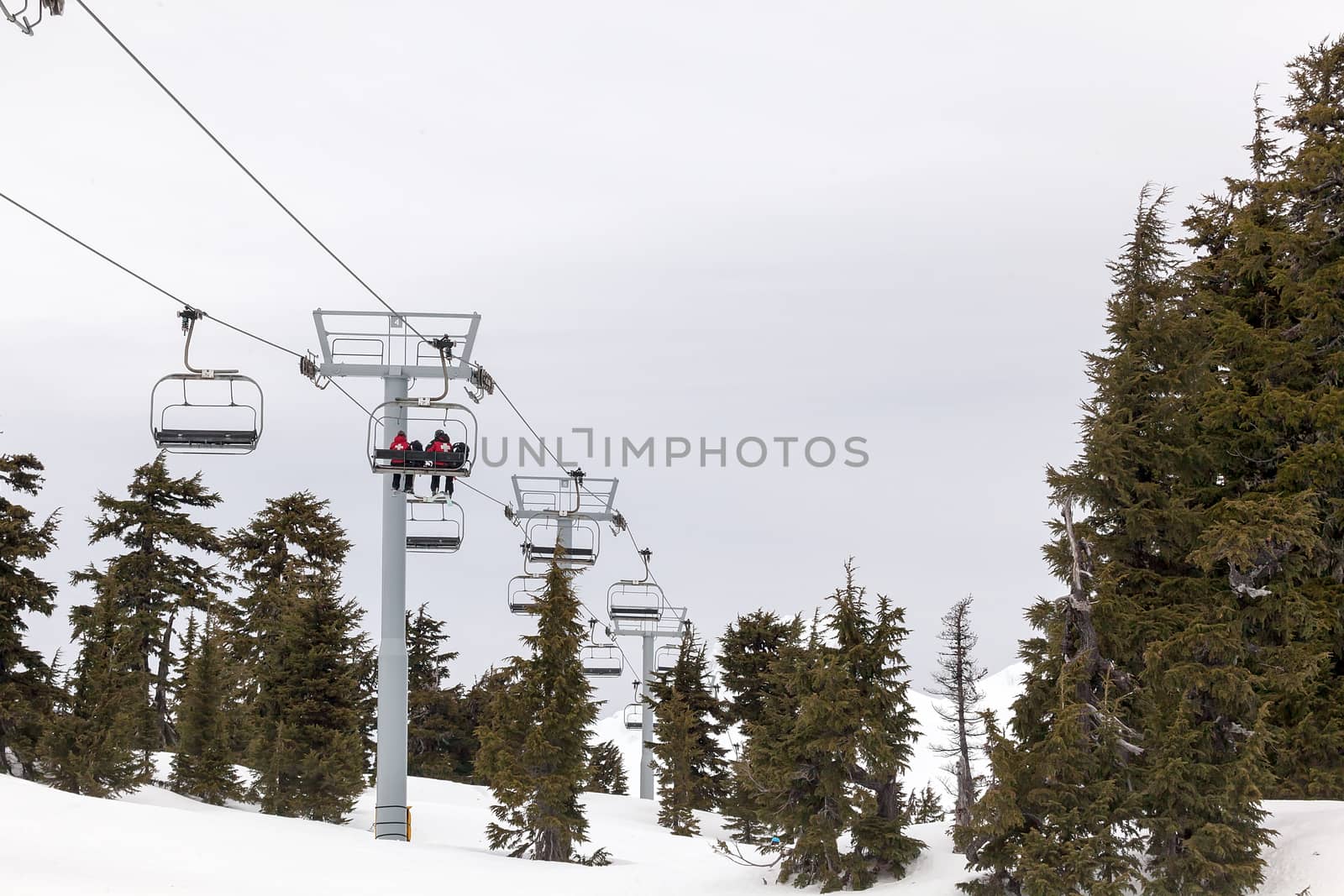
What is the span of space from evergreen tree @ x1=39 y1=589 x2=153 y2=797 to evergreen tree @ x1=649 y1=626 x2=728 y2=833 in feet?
60.4

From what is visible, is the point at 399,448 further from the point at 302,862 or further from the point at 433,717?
the point at 433,717

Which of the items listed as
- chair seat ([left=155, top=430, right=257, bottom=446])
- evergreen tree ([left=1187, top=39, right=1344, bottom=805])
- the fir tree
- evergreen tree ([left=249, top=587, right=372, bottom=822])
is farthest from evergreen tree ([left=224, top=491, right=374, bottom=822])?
evergreen tree ([left=1187, top=39, right=1344, bottom=805])

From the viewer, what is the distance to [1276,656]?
927 inches

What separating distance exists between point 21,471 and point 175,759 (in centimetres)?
1082

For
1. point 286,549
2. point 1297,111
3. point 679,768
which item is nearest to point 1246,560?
point 1297,111

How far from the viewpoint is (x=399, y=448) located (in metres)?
24.6

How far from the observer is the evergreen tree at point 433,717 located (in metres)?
60.1

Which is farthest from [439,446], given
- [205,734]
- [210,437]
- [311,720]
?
[205,734]

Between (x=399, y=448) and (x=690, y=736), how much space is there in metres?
23.4

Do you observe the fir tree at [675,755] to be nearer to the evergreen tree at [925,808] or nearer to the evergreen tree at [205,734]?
the evergreen tree at [205,734]

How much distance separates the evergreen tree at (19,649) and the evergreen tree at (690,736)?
19.7m

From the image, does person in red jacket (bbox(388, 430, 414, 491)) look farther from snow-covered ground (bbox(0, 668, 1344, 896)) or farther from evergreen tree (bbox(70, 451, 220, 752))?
evergreen tree (bbox(70, 451, 220, 752))

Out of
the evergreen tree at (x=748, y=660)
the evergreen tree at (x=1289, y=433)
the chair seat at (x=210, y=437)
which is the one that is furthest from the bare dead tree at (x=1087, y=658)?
the evergreen tree at (x=748, y=660)

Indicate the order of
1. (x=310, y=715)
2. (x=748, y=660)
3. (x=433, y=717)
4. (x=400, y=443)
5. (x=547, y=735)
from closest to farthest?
(x=400, y=443), (x=547, y=735), (x=310, y=715), (x=748, y=660), (x=433, y=717)
